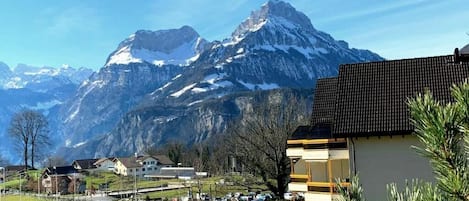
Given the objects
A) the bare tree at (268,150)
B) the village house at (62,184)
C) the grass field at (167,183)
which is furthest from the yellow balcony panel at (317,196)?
the village house at (62,184)

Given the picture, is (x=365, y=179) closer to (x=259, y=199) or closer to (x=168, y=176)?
(x=259, y=199)

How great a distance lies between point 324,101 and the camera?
30.0m

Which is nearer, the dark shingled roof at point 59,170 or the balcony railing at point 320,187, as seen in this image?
the balcony railing at point 320,187

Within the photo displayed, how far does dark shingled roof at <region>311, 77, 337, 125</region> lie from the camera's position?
28786 mm

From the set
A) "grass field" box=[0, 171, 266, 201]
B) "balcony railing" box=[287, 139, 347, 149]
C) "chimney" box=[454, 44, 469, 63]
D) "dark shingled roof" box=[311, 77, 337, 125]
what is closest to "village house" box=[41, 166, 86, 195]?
"grass field" box=[0, 171, 266, 201]

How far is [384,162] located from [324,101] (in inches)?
392

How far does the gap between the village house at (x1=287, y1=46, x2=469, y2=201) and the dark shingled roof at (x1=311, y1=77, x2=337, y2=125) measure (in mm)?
4310

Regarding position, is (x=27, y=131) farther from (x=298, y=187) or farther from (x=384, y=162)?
(x=384, y=162)

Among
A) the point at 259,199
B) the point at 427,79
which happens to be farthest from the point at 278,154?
the point at 259,199

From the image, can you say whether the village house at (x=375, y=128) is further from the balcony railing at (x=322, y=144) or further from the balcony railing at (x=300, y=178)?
the balcony railing at (x=300, y=178)

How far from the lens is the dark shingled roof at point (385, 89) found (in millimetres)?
20188

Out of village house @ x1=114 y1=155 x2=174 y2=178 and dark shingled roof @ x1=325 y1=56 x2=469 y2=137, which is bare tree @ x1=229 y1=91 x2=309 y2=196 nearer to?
dark shingled roof @ x1=325 y1=56 x2=469 y2=137

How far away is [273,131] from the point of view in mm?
36562

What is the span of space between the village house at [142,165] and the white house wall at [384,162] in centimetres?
10121
